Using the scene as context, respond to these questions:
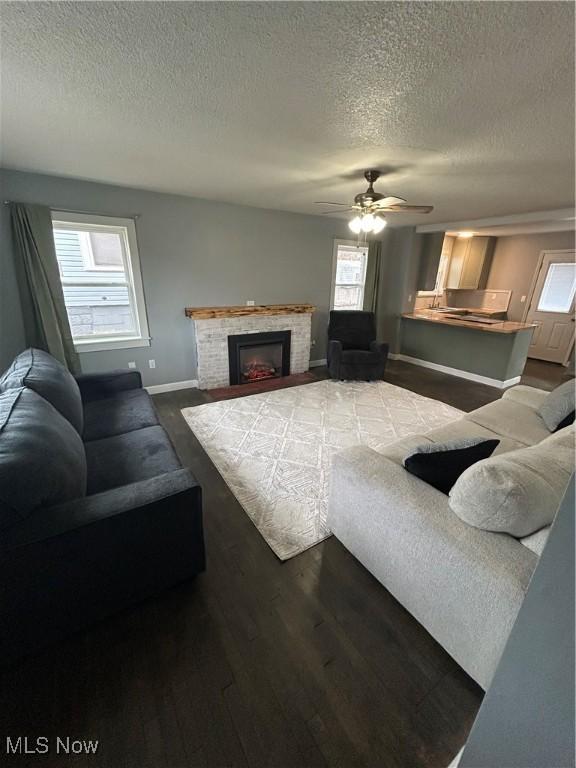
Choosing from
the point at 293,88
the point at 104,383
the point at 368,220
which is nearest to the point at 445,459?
the point at 293,88

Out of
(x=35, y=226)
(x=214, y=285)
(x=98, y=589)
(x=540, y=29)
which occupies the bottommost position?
(x=98, y=589)

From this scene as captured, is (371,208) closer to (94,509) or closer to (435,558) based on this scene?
(435,558)

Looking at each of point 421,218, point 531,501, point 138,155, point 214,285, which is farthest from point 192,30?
point 421,218

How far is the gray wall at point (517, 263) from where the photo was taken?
5.51 m

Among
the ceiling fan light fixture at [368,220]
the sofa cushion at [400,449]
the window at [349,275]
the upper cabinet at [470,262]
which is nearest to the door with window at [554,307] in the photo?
the upper cabinet at [470,262]

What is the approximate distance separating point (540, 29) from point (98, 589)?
2707 millimetres

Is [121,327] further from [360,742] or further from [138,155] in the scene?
[360,742]

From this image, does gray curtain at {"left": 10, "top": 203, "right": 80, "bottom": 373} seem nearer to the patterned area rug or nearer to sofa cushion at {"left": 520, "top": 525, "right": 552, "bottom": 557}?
the patterned area rug

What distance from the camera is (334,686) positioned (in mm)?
1187

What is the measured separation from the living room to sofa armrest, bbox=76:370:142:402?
25 mm

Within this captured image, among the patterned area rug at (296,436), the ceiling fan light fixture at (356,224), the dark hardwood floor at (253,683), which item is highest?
the ceiling fan light fixture at (356,224)

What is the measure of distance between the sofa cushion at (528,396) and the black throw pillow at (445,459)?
1.68 meters

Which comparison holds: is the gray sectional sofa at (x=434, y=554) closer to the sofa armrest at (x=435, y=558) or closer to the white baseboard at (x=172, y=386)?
the sofa armrest at (x=435, y=558)

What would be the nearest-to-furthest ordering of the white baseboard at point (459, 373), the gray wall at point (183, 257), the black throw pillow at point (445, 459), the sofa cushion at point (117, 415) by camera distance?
1. the black throw pillow at point (445, 459)
2. the sofa cushion at point (117, 415)
3. the gray wall at point (183, 257)
4. the white baseboard at point (459, 373)
